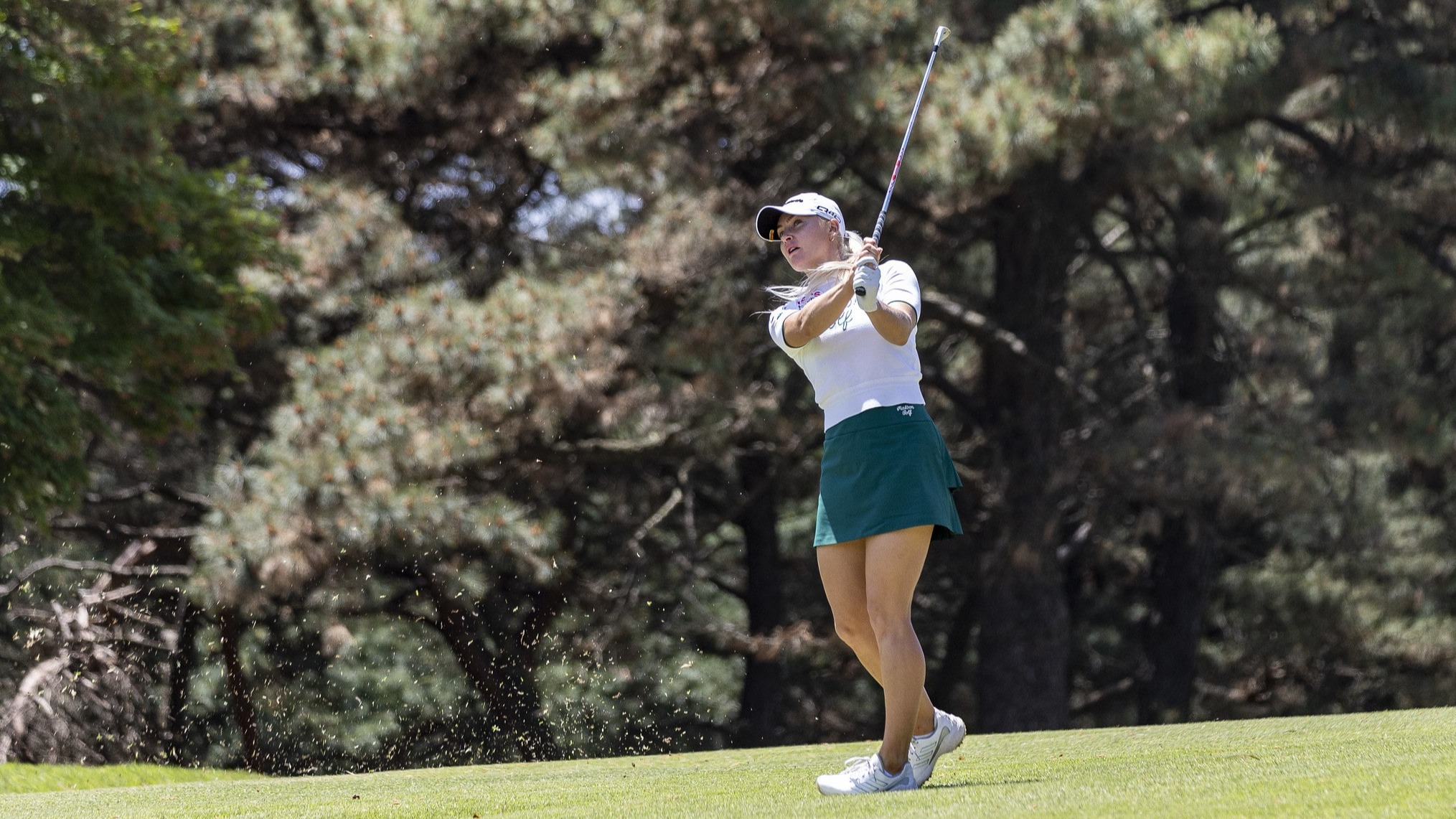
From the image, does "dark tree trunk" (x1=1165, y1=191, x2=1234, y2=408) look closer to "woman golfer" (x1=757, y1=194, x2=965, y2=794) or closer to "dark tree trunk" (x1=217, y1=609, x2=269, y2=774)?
"dark tree trunk" (x1=217, y1=609, x2=269, y2=774)

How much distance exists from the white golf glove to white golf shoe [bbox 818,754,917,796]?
119 centimetres

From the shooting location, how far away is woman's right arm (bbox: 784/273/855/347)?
12.9 feet

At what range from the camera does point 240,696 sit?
17453 mm

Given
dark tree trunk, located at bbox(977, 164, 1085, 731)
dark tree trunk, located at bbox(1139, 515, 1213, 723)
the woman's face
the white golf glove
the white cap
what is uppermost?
the white cap

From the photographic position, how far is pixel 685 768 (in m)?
5.68

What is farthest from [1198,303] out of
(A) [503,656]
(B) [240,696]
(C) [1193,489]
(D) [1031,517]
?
(B) [240,696]


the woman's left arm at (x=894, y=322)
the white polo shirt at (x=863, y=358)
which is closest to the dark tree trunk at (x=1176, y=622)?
the white polo shirt at (x=863, y=358)

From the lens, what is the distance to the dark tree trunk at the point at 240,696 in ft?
54.0

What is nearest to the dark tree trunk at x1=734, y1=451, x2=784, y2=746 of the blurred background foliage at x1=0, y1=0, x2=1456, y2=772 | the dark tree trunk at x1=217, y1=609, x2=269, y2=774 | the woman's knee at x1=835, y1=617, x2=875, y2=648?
the blurred background foliage at x1=0, y1=0, x2=1456, y2=772

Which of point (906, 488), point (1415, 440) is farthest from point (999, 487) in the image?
point (906, 488)

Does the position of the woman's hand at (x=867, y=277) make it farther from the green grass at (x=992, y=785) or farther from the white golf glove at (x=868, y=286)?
the green grass at (x=992, y=785)

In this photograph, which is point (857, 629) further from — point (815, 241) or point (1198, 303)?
point (1198, 303)

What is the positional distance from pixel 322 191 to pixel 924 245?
576cm

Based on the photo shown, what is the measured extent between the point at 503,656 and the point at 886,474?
47.6 feet
